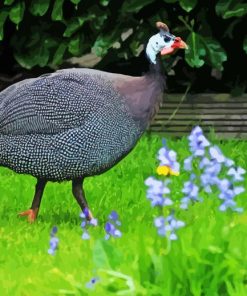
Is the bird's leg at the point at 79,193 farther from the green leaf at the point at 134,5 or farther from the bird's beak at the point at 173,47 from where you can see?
the green leaf at the point at 134,5

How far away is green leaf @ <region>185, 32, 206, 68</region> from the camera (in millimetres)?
8703

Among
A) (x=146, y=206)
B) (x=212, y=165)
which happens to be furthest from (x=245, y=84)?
(x=212, y=165)

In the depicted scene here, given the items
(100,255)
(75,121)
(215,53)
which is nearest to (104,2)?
(215,53)

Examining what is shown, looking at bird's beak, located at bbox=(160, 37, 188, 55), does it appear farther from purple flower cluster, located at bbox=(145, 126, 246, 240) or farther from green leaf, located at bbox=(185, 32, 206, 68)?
green leaf, located at bbox=(185, 32, 206, 68)

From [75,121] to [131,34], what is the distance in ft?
11.5

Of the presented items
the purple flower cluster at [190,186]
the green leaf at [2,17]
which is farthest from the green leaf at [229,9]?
the purple flower cluster at [190,186]

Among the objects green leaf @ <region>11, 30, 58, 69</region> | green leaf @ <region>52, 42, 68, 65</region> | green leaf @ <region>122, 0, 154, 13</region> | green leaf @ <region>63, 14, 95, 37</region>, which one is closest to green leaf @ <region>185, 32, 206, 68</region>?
green leaf @ <region>122, 0, 154, 13</region>

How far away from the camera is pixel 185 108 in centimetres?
949

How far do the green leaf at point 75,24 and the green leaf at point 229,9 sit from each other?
3.53 ft

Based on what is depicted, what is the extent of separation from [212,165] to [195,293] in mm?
627

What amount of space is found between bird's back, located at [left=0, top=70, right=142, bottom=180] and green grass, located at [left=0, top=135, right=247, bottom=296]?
372 millimetres

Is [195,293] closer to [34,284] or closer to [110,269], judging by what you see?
[110,269]

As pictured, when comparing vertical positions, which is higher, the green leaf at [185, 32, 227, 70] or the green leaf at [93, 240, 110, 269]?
the green leaf at [93, 240, 110, 269]

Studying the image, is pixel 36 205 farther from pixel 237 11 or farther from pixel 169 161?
pixel 237 11
